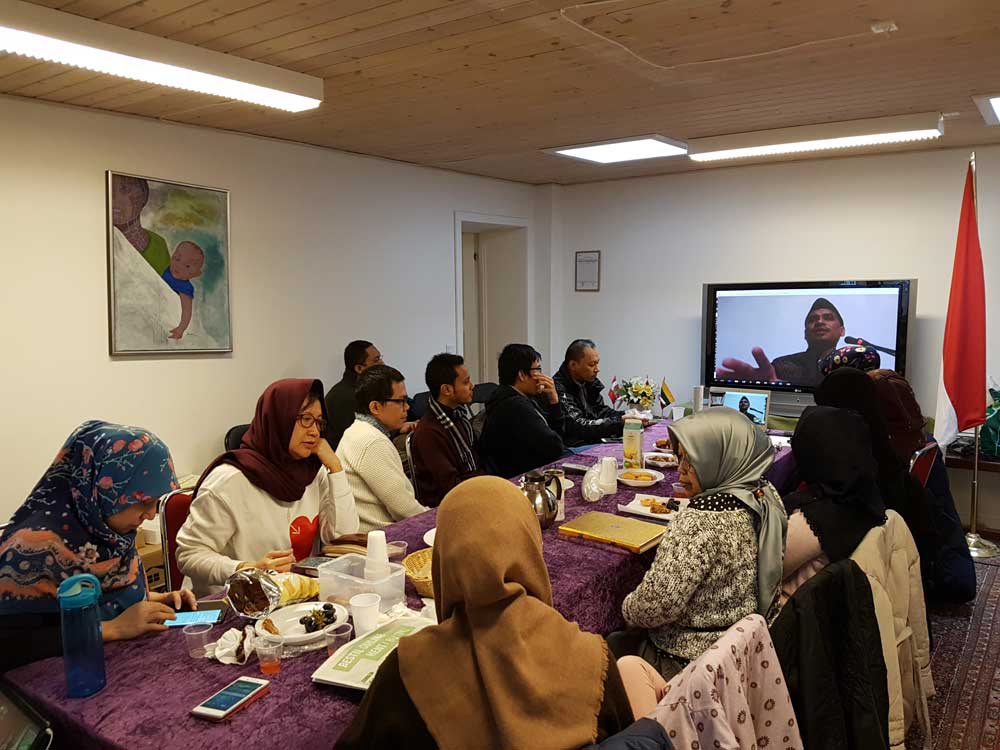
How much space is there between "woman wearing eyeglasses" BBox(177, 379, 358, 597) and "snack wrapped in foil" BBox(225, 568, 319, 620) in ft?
0.66

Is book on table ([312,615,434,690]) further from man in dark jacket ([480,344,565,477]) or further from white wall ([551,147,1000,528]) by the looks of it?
white wall ([551,147,1000,528])

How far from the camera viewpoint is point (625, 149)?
16.0 feet

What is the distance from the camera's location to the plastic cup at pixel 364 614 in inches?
67.4

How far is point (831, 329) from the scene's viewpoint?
5.29 m

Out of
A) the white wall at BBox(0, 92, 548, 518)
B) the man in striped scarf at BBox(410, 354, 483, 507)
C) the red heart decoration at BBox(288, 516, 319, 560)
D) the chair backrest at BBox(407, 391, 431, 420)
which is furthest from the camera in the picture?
the chair backrest at BBox(407, 391, 431, 420)

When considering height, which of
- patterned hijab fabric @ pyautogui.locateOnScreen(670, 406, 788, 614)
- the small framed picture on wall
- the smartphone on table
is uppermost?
the small framed picture on wall

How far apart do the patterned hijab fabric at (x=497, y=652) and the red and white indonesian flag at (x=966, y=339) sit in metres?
4.15

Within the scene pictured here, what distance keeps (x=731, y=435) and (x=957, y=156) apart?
13.7ft

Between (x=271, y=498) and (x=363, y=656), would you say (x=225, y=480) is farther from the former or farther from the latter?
(x=363, y=656)

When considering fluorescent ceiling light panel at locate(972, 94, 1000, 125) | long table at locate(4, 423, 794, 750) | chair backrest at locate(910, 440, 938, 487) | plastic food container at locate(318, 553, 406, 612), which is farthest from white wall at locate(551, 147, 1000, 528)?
plastic food container at locate(318, 553, 406, 612)

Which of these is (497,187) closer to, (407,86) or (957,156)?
(407,86)

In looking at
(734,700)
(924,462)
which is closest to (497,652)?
(734,700)

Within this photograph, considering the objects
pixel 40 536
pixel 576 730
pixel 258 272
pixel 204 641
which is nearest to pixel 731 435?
pixel 576 730

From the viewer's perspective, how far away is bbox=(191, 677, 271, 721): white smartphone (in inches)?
55.2
